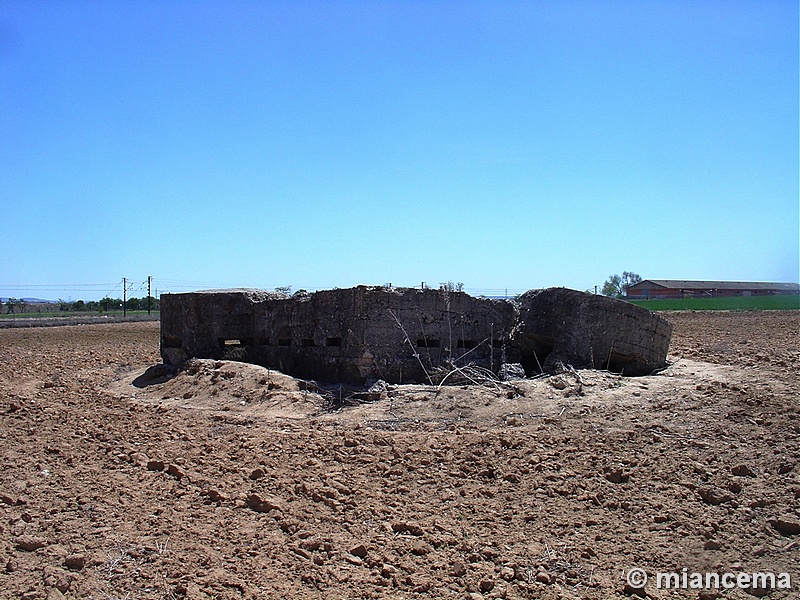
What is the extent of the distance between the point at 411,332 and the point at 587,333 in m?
2.41

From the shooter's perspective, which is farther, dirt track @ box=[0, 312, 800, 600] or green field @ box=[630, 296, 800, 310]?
green field @ box=[630, 296, 800, 310]

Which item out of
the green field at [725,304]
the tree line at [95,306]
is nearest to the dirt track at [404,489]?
the green field at [725,304]

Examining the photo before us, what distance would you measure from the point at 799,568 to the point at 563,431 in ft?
8.47

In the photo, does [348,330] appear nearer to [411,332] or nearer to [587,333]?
[411,332]

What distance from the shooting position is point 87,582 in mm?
3891

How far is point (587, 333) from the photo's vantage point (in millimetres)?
9102

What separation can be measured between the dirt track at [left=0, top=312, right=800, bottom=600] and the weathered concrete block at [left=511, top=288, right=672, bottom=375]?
0.73 metres

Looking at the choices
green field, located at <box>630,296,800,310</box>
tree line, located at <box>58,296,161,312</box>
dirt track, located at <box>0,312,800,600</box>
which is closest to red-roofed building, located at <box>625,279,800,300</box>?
green field, located at <box>630,296,800,310</box>

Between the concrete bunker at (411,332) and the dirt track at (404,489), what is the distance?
72 cm

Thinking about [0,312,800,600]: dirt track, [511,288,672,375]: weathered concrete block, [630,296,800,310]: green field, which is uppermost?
[630,296,800,310]: green field

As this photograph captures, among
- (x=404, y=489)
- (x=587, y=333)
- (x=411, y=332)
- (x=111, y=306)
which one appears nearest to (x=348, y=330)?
(x=411, y=332)

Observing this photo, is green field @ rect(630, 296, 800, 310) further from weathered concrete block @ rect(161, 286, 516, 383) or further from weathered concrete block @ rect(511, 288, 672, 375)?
weathered concrete block @ rect(161, 286, 516, 383)

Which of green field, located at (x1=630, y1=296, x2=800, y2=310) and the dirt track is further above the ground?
→ green field, located at (x1=630, y1=296, x2=800, y2=310)

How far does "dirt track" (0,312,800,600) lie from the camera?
407 cm
